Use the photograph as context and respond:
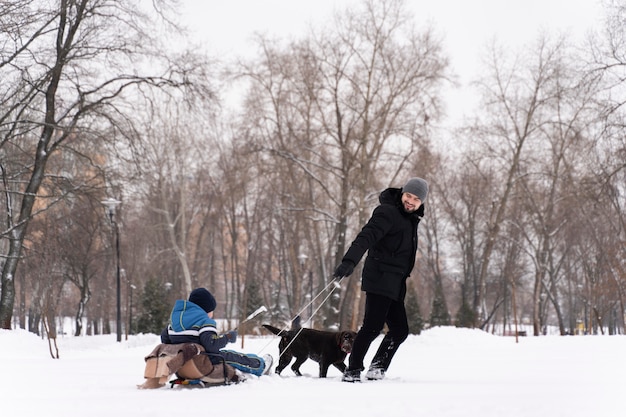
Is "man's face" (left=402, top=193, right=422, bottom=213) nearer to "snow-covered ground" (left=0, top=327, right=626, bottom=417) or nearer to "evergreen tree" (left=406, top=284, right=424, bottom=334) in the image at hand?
"snow-covered ground" (left=0, top=327, right=626, bottom=417)

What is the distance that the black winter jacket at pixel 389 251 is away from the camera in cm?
659

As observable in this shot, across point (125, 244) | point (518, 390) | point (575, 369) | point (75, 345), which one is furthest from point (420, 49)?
point (125, 244)

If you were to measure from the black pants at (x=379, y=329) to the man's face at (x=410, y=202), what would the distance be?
33.3 inches

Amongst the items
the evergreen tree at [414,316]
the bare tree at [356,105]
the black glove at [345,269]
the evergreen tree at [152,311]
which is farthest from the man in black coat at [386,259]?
the evergreen tree at [414,316]

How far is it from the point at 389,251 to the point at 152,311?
33.8 metres

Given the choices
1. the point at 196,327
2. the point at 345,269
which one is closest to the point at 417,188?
the point at 345,269

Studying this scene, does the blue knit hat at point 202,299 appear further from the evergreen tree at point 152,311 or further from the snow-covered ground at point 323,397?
the evergreen tree at point 152,311

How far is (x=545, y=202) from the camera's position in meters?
41.6

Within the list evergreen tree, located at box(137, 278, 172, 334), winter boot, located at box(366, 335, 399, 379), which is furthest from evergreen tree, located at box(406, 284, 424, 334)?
winter boot, located at box(366, 335, 399, 379)

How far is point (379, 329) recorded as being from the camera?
6.71 metres

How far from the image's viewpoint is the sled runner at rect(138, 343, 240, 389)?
6129 mm

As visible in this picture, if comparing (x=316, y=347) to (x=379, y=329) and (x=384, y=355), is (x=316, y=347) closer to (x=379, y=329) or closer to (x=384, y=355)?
(x=384, y=355)

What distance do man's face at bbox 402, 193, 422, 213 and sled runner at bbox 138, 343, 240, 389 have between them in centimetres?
215

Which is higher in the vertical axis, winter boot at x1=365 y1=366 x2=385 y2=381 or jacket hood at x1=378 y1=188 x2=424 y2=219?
jacket hood at x1=378 y1=188 x2=424 y2=219
